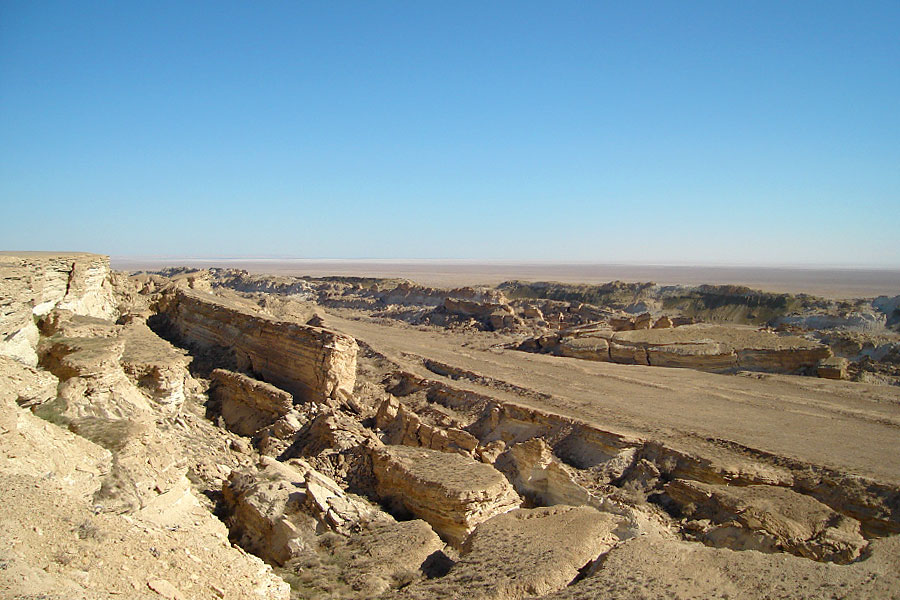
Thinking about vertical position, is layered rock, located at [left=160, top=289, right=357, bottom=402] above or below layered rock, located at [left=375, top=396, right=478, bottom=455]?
above

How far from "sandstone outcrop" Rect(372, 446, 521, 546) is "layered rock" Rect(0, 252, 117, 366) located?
276 inches

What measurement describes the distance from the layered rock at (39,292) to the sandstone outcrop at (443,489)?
7.00 m

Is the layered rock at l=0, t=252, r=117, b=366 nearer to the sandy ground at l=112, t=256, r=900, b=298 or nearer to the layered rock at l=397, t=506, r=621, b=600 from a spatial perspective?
the layered rock at l=397, t=506, r=621, b=600

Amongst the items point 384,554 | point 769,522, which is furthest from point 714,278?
point 384,554

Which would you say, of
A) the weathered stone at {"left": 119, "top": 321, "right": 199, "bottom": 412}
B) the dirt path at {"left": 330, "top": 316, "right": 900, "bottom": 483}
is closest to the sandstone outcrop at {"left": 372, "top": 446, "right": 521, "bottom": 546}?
the weathered stone at {"left": 119, "top": 321, "right": 199, "bottom": 412}

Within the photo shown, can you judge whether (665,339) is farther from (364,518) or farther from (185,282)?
(185,282)

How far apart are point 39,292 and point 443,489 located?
408 inches

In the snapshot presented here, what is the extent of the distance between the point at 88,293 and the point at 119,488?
1094 centimetres

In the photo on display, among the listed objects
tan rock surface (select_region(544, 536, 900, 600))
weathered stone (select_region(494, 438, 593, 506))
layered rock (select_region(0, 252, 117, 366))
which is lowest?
weathered stone (select_region(494, 438, 593, 506))

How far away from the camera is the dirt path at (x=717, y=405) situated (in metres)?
12.8

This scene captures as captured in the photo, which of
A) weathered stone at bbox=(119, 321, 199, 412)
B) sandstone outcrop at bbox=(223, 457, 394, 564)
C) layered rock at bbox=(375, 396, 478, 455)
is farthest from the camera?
layered rock at bbox=(375, 396, 478, 455)

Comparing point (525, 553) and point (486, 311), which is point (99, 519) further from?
point (486, 311)

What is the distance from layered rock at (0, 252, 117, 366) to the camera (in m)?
10.4

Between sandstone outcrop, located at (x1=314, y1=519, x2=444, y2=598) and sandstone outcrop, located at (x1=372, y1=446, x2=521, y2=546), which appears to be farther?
sandstone outcrop, located at (x1=372, y1=446, x2=521, y2=546)
